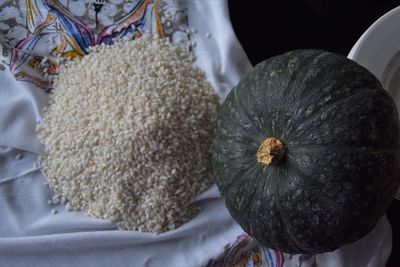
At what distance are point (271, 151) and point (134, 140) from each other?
24cm

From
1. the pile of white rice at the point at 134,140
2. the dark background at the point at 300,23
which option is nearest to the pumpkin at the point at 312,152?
the pile of white rice at the point at 134,140

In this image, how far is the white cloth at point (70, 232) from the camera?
32.8 inches

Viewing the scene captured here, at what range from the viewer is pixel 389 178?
2.23ft

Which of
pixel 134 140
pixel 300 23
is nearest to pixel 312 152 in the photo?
pixel 134 140

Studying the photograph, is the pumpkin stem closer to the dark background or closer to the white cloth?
the white cloth

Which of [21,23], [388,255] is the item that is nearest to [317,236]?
[388,255]

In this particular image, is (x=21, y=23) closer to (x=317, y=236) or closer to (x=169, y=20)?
(x=169, y=20)

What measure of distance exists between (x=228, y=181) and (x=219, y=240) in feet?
0.54

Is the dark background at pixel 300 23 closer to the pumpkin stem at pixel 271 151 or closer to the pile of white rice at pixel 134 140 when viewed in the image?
the pile of white rice at pixel 134 140

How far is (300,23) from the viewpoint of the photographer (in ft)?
3.24

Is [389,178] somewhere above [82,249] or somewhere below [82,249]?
above

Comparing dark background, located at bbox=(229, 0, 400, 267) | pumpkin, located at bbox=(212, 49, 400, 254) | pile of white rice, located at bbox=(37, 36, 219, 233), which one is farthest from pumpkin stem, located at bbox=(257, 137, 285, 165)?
dark background, located at bbox=(229, 0, 400, 267)

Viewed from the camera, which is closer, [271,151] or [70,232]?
[271,151]

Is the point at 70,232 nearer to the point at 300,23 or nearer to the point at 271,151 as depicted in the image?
the point at 271,151
